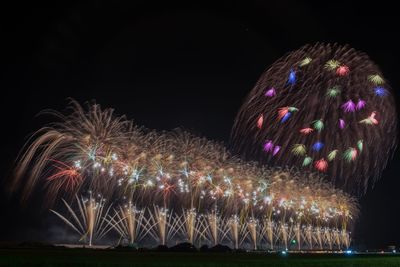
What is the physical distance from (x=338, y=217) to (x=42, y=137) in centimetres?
7977

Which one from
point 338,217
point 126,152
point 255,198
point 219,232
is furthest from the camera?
point 338,217

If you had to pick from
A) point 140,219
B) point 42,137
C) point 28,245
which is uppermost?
point 42,137

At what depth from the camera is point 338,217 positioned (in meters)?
110

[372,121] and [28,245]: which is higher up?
[372,121]

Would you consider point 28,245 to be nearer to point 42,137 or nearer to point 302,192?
point 42,137

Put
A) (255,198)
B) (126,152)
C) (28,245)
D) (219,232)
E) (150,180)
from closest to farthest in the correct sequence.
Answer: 1. (28,245)
2. (126,152)
3. (150,180)
4. (255,198)
5. (219,232)

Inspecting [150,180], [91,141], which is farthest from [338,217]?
[91,141]

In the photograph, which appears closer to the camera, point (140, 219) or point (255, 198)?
point (140, 219)

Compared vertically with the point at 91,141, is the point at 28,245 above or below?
below

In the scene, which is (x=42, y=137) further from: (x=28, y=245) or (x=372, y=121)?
(x=372, y=121)

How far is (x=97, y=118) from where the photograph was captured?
5153 centimetres

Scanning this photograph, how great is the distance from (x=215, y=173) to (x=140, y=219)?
12.4 metres

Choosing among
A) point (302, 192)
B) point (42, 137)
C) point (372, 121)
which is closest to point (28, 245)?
point (42, 137)

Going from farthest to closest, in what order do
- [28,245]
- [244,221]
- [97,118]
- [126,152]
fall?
[244,221] < [126,152] < [97,118] < [28,245]
